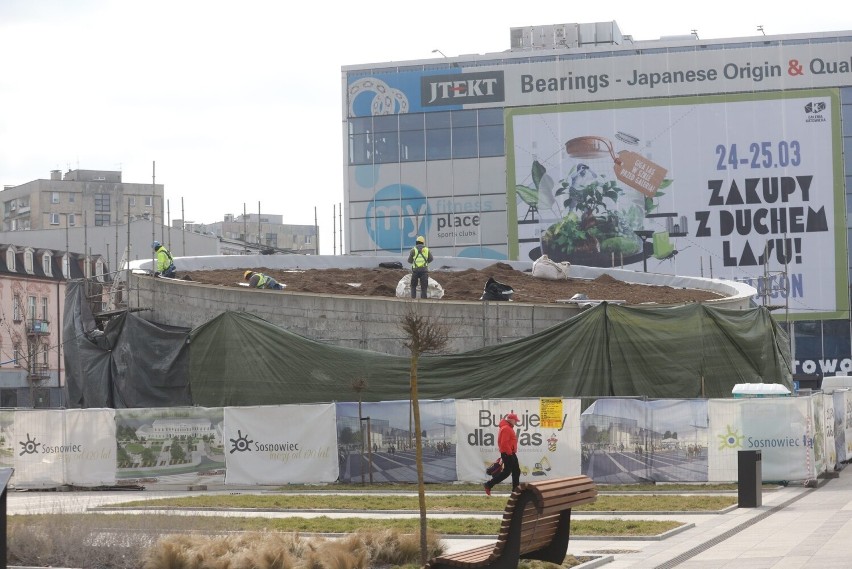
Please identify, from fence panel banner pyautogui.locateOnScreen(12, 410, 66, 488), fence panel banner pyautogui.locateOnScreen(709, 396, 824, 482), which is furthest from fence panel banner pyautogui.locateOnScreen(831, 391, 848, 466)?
fence panel banner pyautogui.locateOnScreen(12, 410, 66, 488)

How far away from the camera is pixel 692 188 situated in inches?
3378

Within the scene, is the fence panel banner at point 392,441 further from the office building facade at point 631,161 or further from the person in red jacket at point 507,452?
the office building facade at point 631,161

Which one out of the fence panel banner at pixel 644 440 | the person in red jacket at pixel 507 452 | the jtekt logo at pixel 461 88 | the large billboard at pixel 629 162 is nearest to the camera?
the person in red jacket at pixel 507 452

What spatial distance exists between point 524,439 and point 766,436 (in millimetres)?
4573

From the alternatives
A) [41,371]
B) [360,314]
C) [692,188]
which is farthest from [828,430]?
[41,371]

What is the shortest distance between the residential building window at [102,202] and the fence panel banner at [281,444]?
322 feet

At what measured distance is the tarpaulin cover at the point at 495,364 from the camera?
30.2 metres

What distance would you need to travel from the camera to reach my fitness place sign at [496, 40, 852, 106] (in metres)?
85.8

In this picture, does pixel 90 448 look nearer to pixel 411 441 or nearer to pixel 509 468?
pixel 411 441

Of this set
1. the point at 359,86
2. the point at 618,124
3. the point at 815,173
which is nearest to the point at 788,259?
the point at 815,173

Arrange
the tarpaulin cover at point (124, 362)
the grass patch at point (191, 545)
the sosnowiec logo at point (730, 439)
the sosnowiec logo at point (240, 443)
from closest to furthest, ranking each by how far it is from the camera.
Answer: the grass patch at point (191, 545) < the sosnowiec logo at point (730, 439) < the sosnowiec logo at point (240, 443) < the tarpaulin cover at point (124, 362)

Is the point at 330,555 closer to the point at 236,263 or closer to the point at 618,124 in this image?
the point at 236,263

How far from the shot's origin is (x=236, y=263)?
44.7 metres

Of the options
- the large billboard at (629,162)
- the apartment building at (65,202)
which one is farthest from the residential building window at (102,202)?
the large billboard at (629,162)
